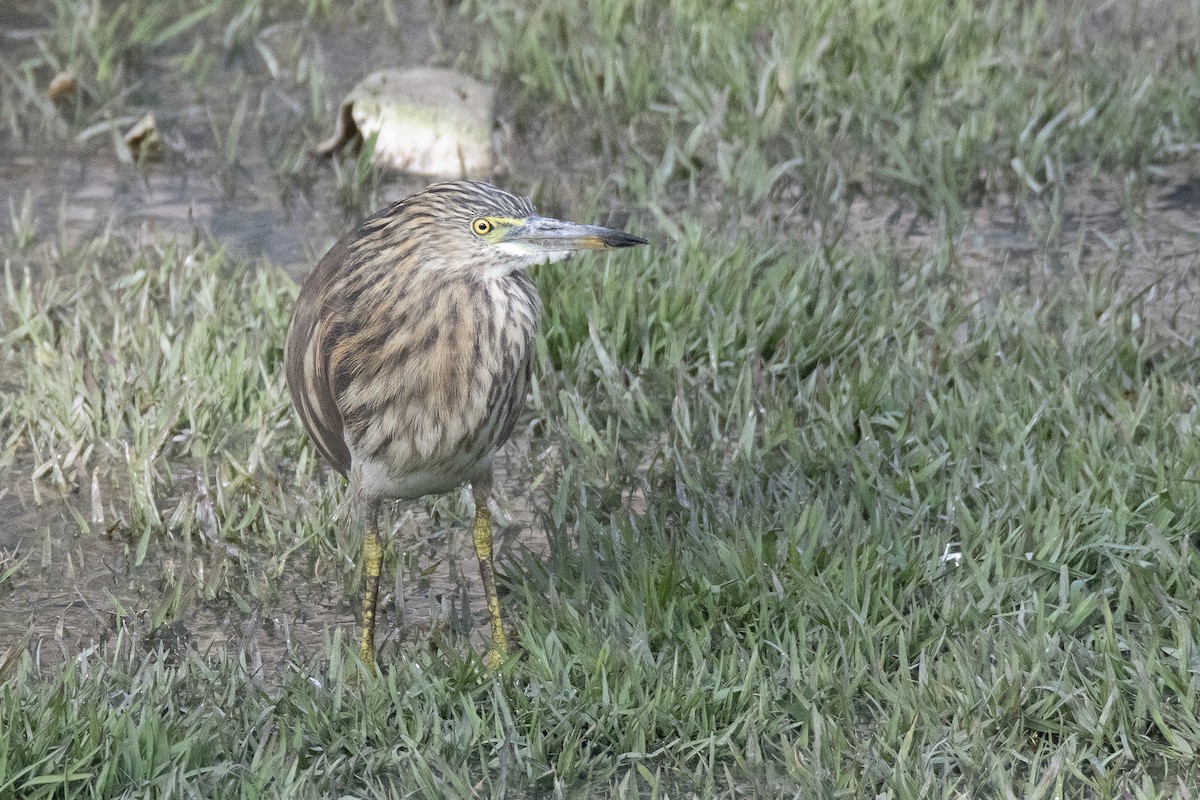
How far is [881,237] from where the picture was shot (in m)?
5.78

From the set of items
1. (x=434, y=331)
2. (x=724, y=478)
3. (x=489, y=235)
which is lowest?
(x=724, y=478)

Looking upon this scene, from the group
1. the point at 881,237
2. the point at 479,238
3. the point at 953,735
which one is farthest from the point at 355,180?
the point at 953,735

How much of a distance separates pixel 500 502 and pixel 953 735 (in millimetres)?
1540

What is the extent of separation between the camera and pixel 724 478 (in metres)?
4.65

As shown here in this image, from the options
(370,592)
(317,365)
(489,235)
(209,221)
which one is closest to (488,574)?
(370,592)

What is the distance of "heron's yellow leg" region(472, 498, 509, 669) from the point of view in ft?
13.0

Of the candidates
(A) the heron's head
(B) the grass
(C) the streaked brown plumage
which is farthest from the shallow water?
(A) the heron's head

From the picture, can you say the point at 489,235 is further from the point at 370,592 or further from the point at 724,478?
the point at 724,478

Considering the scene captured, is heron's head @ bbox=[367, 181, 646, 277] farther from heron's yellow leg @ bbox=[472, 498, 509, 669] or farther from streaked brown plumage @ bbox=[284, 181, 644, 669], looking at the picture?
heron's yellow leg @ bbox=[472, 498, 509, 669]

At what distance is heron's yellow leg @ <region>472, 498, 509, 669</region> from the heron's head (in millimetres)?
617

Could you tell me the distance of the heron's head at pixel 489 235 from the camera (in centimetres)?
375

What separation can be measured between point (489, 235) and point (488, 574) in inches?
32.2

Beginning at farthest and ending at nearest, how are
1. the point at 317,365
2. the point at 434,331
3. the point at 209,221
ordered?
the point at 209,221 < the point at 317,365 < the point at 434,331

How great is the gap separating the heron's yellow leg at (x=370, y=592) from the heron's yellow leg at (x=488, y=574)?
0.77ft
